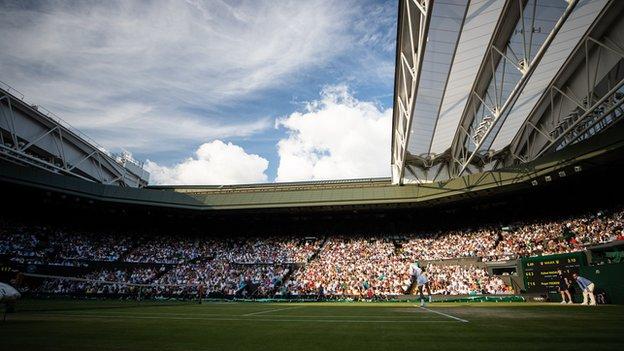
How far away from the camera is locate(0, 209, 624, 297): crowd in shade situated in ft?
103

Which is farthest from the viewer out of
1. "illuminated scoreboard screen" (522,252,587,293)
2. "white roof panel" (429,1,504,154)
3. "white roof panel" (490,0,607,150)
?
"illuminated scoreboard screen" (522,252,587,293)

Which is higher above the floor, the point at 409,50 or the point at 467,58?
the point at 409,50

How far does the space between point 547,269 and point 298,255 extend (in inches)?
969

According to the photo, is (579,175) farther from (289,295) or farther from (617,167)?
(289,295)

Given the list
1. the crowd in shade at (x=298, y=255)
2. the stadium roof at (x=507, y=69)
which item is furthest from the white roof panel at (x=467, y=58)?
the crowd in shade at (x=298, y=255)

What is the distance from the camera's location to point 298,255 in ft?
137

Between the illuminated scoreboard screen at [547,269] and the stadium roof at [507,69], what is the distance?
8469 millimetres

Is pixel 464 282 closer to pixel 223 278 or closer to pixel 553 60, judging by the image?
pixel 553 60

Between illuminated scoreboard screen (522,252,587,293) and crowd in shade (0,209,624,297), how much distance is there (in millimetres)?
2801

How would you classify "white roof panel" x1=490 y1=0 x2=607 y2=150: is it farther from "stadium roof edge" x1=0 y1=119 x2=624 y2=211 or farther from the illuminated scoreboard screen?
the illuminated scoreboard screen

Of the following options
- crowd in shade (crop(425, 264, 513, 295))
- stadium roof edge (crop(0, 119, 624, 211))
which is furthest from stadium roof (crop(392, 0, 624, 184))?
crowd in shade (crop(425, 264, 513, 295))

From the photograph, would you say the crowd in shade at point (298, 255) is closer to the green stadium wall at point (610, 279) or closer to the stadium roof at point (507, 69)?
the green stadium wall at point (610, 279)

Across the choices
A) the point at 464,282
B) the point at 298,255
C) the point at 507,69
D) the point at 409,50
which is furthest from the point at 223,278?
the point at 507,69

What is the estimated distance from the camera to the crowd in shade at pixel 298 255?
103ft
